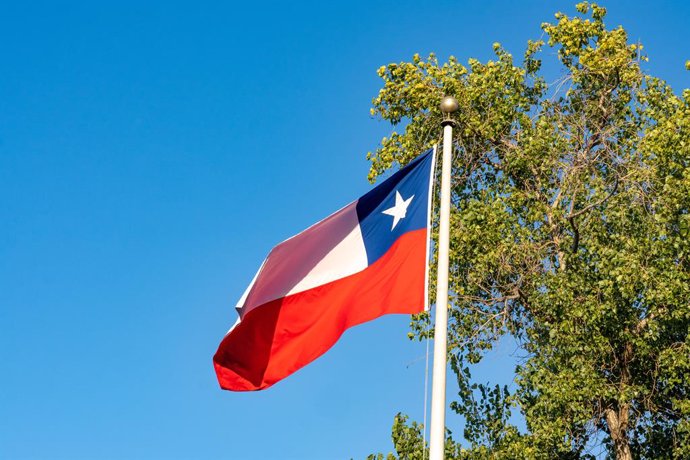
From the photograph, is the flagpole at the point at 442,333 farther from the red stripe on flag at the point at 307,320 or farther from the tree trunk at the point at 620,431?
the tree trunk at the point at 620,431

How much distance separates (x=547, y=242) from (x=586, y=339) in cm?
293

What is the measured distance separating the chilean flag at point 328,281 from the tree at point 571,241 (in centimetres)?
901

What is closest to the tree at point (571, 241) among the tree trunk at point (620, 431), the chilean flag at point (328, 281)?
the tree trunk at point (620, 431)

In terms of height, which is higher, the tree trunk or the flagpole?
the tree trunk

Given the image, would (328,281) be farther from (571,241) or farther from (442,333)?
(571,241)

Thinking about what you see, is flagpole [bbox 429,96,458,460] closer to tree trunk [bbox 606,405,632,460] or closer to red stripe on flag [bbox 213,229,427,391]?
red stripe on flag [bbox 213,229,427,391]

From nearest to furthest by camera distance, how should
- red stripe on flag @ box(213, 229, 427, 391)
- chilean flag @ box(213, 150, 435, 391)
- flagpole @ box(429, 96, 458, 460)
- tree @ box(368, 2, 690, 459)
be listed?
flagpole @ box(429, 96, 458, 460), red stripe on flag @ box(213, 229, 427, 391), chilean flag @ box(213, 150, 435, 391), tree @ box(368, 2, 690, 459)

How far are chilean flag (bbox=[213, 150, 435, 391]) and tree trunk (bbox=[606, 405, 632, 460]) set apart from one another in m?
11.1

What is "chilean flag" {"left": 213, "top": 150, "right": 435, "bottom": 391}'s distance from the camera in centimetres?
1187

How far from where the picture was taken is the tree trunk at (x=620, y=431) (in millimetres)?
21406

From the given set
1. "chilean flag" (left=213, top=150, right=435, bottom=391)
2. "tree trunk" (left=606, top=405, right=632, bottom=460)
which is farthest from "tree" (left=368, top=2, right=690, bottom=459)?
"chilean flag" (left=213, top=150, right=435, bottom=391)

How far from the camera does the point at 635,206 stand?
21.4 metres

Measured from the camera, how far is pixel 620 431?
21.4 metres

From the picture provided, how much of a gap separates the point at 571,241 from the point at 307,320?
11935 millimetres
